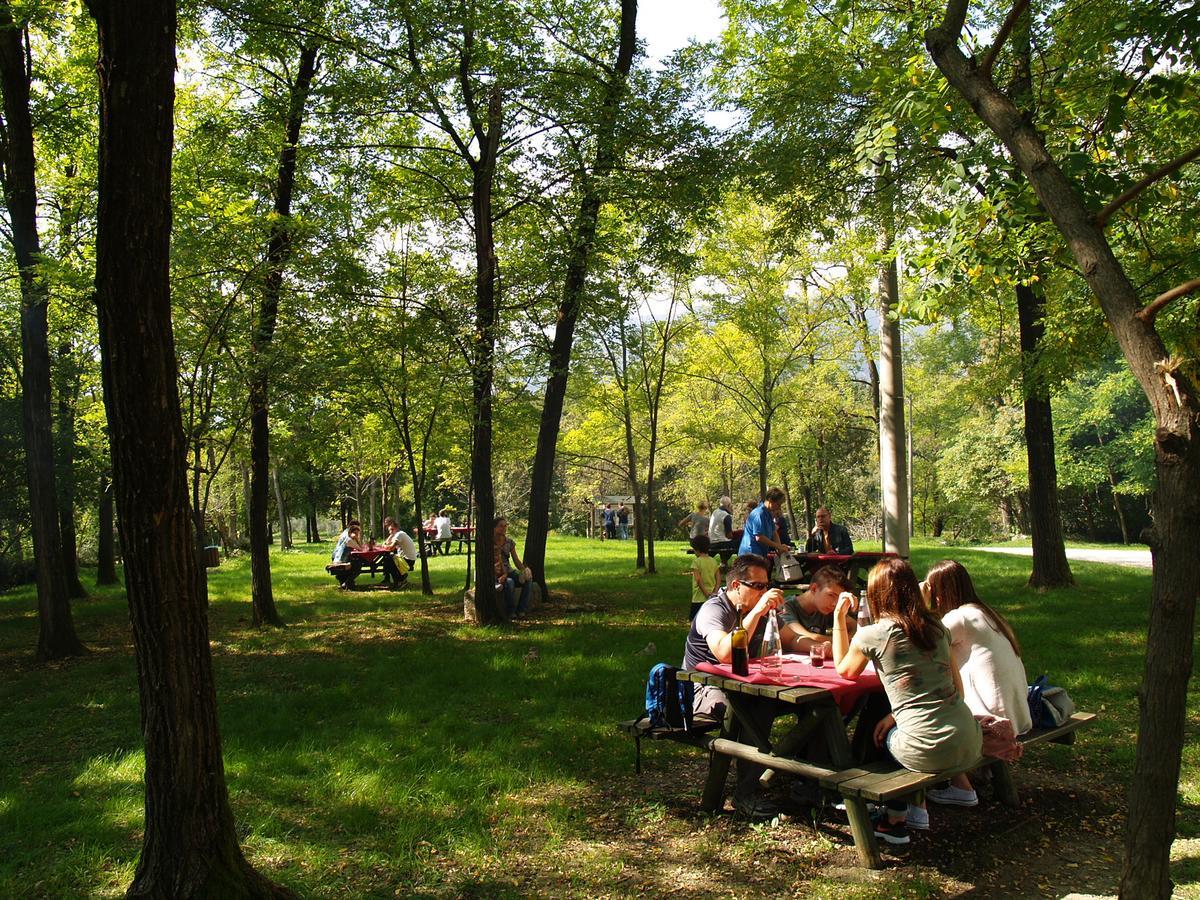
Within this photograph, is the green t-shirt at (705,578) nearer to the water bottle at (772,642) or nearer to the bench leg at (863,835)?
the water bottle at (772,642)

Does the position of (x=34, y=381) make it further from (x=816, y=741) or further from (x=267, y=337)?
(x=816, y=741)

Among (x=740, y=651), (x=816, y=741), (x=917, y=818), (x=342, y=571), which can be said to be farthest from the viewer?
(x=342, y=571)

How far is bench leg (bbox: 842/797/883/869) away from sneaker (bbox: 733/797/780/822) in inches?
25.0

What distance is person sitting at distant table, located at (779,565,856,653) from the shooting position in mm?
5625

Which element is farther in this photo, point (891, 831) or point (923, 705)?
point (891, 831)

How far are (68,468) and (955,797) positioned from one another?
49.5ft

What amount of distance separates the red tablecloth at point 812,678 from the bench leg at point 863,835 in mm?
571

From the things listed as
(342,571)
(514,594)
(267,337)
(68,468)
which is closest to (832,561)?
(514,594)

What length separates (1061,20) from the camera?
26.4 ft

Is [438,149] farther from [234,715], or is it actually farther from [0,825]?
[0,825]

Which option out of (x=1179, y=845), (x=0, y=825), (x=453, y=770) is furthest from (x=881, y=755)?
(x=0, y=825)

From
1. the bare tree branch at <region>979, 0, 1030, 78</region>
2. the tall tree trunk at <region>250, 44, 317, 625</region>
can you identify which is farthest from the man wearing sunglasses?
the tall tree trunk at <region>250, 44, 317, 625</region>

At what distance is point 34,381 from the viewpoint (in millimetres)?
9648

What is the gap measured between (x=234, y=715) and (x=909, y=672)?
542 centimetres
